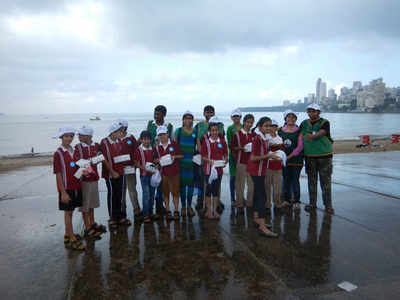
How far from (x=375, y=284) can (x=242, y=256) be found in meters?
1.37

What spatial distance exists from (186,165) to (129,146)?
1038 mm

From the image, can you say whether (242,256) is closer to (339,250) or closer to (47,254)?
(339,250)

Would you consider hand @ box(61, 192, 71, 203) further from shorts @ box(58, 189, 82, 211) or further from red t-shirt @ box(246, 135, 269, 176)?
red t-shirt @ box(246, 135, 269, 176)

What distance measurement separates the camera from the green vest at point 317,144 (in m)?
4.93

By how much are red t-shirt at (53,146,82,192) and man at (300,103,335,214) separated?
394 centimetres

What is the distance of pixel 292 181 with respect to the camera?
527 centimetres

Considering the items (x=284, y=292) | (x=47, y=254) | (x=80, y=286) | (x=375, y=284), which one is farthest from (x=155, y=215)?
(x=375, y=284)

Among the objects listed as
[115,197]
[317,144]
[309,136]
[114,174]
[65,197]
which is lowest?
[115,197]

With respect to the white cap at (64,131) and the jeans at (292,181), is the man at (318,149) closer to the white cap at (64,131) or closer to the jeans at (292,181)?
the jeans at (292,181)

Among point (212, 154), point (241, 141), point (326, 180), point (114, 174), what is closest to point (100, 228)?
point (114, 174)

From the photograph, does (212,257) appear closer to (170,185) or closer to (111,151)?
(170,185)

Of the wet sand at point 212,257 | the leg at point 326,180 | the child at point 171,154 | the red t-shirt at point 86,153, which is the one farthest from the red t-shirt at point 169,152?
the leg at point 326,180

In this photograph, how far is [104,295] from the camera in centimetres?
261

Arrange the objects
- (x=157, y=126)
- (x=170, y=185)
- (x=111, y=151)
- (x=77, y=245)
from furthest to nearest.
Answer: (x=157, y=126) < (x=170, y=185) < (x=111, y=151) < (x=77, y=245)
